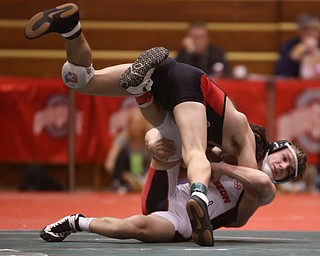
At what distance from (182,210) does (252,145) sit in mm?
537

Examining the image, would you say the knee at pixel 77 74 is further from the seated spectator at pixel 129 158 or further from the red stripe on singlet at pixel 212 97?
the seated spectator at pixel 129 158

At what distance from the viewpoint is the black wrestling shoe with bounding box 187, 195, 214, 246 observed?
199 inches

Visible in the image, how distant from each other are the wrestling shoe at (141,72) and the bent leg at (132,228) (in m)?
0.71

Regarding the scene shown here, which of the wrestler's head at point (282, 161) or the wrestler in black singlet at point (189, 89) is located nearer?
the wrestler in black singlet at point (189, 89)

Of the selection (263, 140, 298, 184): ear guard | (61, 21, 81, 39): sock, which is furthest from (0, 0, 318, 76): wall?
(263, 140, 298, 184): ear guard

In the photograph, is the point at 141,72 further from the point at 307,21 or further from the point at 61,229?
the point at 307,21

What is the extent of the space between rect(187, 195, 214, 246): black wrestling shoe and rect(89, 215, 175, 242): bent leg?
42 centimetres

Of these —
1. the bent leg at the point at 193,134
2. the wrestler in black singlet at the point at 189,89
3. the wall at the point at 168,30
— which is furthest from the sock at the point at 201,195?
the wall at the point at 168,30

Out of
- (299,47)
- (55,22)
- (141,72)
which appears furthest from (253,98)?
(55,22)

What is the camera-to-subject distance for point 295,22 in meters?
12.7

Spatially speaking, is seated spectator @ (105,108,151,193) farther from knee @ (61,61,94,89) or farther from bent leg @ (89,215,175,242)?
bent leg @ (89,215,175,242)

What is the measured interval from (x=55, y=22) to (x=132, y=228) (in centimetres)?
118

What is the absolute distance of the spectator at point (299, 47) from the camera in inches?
461

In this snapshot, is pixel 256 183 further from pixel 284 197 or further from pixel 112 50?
pixel 112 50
